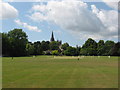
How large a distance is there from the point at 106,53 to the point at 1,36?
62482 millimetres

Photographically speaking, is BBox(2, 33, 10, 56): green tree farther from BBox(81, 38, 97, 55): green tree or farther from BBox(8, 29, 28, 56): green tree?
BBox(81, 38, 97, 55): green tree

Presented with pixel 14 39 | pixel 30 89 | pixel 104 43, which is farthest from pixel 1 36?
pixel 30 89

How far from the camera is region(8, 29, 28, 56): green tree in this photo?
96.3 meters

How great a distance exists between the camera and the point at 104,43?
125 meters

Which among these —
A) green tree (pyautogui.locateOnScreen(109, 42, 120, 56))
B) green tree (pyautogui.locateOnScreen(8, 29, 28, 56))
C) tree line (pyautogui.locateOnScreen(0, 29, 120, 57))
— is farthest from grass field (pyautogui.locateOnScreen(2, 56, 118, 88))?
green tree (pyautogui.locateOnScreen(109, 42, 120, 56))

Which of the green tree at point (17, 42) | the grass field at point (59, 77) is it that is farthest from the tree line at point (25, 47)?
the grass field at point (59, 77)

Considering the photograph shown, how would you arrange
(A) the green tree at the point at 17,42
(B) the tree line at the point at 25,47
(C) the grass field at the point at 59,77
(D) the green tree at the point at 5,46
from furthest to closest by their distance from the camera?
(A) the green tree at the point at 17,42, (B) the tree line at the point at 25,47, (D) the green tree at the point at 5,46, (C) the grass field at the point at 59,77

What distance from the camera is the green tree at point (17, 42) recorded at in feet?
316

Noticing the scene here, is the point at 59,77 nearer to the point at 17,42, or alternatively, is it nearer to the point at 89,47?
the point at 17,42

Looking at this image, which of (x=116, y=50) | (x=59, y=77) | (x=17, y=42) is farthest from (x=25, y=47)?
(x=59, y=77)

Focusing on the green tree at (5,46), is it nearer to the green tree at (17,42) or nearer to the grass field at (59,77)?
the green tree at (17,42)

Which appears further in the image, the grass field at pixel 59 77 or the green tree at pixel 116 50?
the green tree at pixel 116 50

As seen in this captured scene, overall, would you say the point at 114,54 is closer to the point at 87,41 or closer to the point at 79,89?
the point at 87,41

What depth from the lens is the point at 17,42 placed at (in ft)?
327
